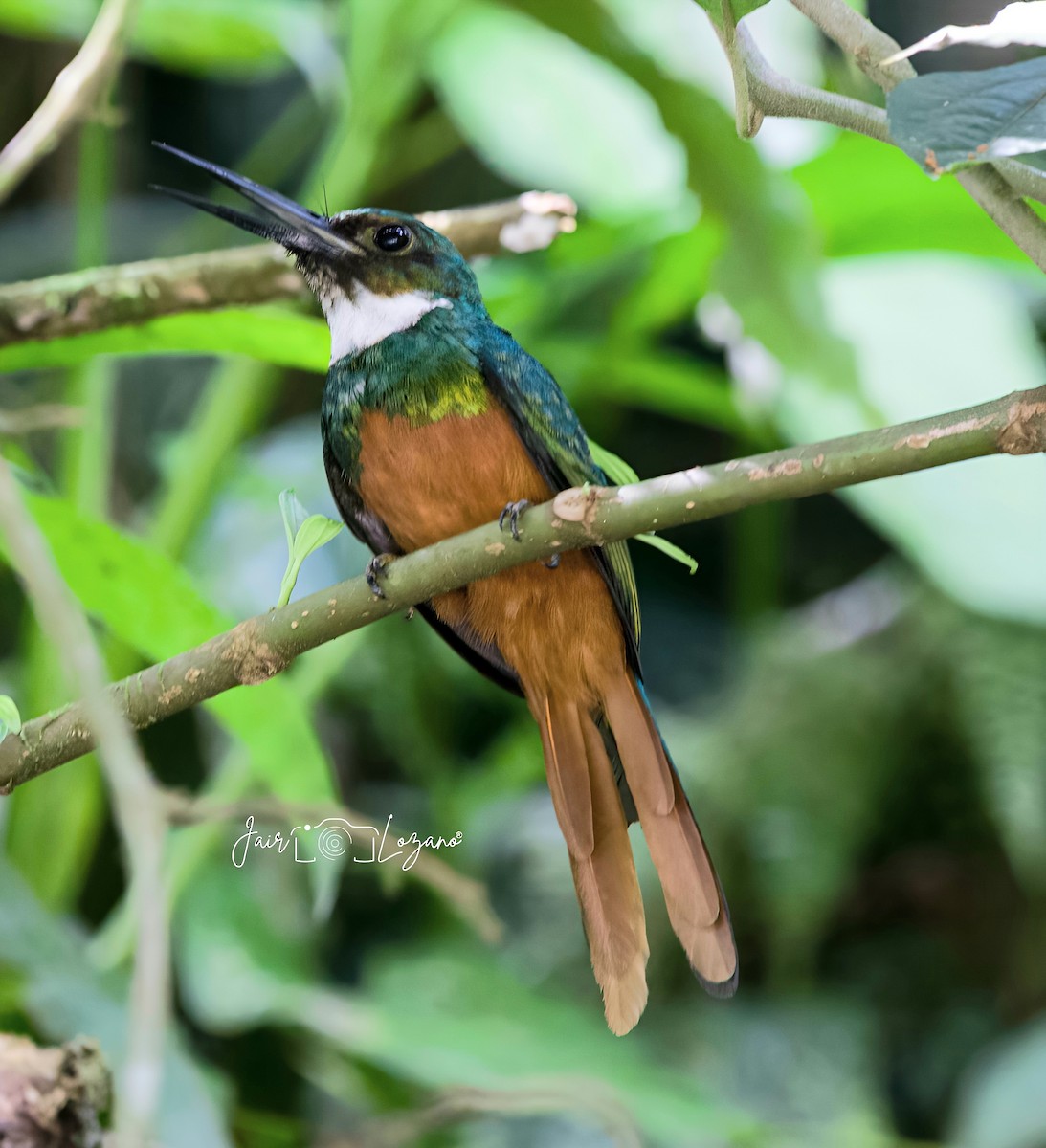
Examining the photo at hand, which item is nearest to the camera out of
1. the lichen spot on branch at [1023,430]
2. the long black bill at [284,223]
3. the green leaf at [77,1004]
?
the lichen spot on branch at [1023,430]

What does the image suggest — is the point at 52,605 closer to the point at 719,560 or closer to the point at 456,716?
the point at 456,716

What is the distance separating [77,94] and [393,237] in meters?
0.25

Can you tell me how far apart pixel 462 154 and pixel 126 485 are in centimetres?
87

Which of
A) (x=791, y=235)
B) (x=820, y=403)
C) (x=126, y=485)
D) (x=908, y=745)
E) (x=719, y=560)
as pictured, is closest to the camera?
(x=791, y=235)

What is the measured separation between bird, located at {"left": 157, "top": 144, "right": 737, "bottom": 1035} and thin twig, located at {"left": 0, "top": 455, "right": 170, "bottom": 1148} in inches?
15.8

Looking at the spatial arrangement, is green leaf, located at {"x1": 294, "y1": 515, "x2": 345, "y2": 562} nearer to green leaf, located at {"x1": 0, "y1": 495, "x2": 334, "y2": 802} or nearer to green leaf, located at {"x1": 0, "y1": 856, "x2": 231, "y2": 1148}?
green leaf, located at {"x1": 0, "y1": 495, "x2": 334, "y2": 802}

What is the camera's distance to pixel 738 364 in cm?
146

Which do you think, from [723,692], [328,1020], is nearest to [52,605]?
[328,1020]

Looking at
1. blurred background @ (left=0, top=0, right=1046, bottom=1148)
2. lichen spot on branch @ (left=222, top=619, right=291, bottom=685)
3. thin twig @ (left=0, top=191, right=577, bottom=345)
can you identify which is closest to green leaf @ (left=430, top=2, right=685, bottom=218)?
blurred background @ (left=0, top=0, right=1046, bottom=1148)

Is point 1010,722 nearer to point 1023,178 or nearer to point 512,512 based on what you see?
point 512,512

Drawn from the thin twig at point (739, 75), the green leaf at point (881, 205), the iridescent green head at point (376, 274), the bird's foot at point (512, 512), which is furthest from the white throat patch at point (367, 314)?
the green leaf at point (881, 205)

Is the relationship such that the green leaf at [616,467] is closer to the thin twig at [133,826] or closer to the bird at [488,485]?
the bird at [488,485]

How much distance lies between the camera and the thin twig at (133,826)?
0.32 m

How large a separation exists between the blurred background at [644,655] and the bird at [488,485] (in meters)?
0.07
